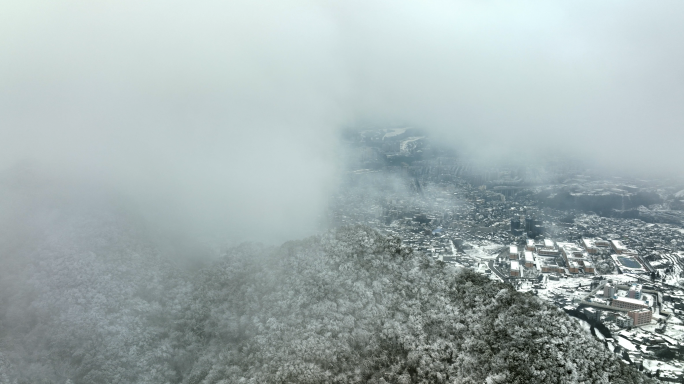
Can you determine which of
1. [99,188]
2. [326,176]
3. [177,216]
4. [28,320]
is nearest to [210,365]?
[28,320]

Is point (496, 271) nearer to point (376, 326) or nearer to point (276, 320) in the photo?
point (376, 326)

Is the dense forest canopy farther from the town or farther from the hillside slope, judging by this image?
the town

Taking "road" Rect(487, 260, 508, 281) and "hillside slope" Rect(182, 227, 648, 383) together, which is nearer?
"hillside slope" Rect(182, 227, 648, 383)

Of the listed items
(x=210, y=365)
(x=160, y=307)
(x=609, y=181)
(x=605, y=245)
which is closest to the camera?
(x=210, y=365)

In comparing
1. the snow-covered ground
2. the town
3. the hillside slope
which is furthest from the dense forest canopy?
the snow-covered ground

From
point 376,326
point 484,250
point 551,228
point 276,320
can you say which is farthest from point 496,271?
point 276,320

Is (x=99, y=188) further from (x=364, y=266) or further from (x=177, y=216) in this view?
(x=364, y=266)
